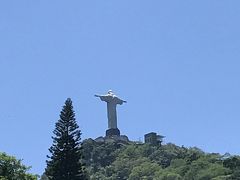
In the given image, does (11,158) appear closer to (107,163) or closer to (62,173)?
(62,173)

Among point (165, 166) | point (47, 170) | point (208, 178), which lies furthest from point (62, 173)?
point (165, 166)

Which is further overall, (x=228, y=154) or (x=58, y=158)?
(x=228, y=154)

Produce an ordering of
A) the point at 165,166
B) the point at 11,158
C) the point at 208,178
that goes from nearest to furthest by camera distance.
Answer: the point at 11,158 < the point at 208,178 < the point at 165,166

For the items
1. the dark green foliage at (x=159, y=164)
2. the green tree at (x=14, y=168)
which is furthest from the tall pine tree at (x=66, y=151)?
the dark green foliage at (x=159, y=164)

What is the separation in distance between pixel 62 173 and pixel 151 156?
139 m

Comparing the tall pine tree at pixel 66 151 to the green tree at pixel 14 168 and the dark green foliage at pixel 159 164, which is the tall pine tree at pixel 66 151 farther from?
the dark green foliage at pixel 159 164

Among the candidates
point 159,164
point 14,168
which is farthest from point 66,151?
point 159,164

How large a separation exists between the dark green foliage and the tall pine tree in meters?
88.9

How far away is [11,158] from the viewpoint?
1954 inches

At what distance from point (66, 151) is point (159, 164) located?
13049 centimetres

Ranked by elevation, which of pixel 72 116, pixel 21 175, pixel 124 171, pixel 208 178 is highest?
pixel 124 171

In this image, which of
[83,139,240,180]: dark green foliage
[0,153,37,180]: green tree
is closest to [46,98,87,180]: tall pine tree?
[0,153,37,180]: green tree

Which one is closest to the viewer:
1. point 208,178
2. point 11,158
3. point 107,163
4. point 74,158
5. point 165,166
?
point 11,158

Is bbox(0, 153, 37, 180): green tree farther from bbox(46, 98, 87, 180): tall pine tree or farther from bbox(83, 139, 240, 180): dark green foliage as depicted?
bbox(83, 139, 240, 180): dark green foliage
